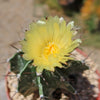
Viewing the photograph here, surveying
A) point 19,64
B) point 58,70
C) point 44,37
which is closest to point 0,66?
point 19,64

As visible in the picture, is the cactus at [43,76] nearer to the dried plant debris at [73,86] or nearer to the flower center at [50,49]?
the dried plant debris at [73,86]

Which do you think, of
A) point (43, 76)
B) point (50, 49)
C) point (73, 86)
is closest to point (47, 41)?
point (50, 49)

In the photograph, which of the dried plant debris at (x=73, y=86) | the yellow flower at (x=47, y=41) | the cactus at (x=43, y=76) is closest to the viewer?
the yellow flower at (x=47, y=41)

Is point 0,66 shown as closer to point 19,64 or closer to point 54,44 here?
point 19,64

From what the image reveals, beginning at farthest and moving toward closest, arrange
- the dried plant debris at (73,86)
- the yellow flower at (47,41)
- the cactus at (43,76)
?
the dried plant debris at (73,86) → the cactus at (43,76) → the yellow flower at (47,41)

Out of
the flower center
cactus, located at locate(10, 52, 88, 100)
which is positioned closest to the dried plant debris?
cactus, located at locate(10, 52, 88, 100)

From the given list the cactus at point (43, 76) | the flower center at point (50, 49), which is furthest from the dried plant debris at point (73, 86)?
the flower center at point (50, 49)

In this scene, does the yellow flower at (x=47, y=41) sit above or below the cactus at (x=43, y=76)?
above

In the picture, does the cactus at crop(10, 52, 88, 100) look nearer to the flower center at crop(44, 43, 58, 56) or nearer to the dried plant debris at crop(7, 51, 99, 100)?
the dried plant debris at crop(7, 51, 99, 100)

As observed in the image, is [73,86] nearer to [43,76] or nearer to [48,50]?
[43,76]
